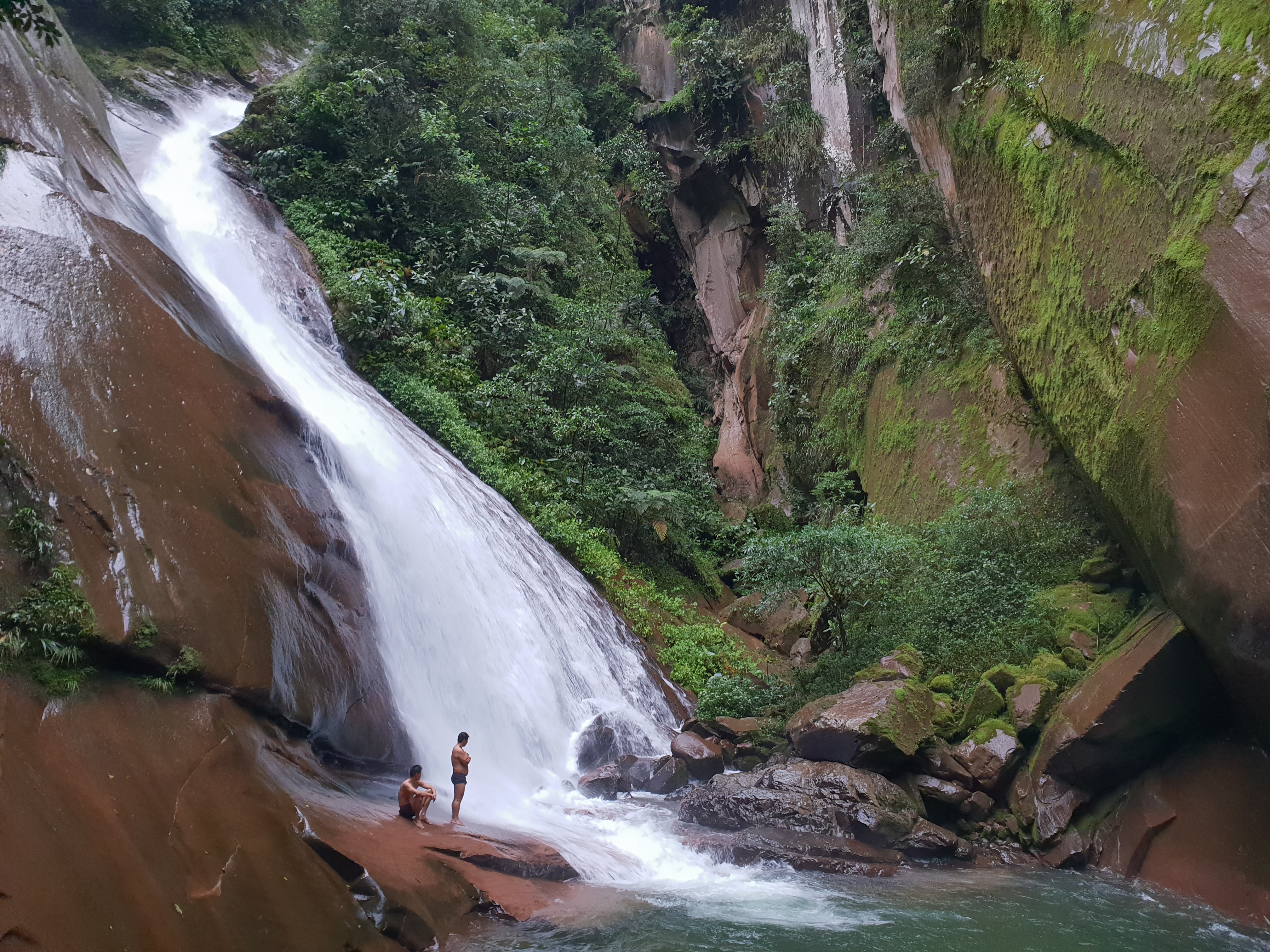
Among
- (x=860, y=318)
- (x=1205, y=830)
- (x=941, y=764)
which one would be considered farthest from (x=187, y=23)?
(x=1205, y=830)

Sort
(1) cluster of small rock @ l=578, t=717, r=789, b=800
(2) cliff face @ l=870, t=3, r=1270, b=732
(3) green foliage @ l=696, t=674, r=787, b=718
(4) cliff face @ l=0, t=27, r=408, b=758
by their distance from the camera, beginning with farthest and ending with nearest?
(3) green foliage @ l=696, t=674, r=787, b=718 < (1) cluster of small rock @ l=578, t=717, r=789, b=800 < (2) cliff face @ l=870, t=3, r=1270, b=732 < (4) cliff face @ l=0, t=27, r=408, b=758

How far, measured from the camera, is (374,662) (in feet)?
26.2

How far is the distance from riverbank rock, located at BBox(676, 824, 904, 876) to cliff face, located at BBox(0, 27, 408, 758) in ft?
10.2

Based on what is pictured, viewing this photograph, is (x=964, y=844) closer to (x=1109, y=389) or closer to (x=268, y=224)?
(x=1109, y=389)

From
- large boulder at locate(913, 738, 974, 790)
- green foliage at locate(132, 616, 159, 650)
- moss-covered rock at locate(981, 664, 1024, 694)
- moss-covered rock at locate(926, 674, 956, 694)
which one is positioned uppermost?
green foliage at locate(132, 616, 159, 650)

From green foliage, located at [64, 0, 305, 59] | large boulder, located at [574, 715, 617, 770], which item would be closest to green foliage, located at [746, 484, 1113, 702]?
large boulder, located at [574, 715, 617, 770]

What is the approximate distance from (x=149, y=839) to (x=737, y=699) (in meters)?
7.58

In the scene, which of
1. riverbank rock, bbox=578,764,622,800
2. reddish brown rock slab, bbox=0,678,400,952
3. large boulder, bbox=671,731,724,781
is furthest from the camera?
large boulder, bbox=671,731,724,781

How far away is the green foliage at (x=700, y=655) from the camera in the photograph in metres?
12.7

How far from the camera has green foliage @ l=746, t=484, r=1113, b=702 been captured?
9.39m

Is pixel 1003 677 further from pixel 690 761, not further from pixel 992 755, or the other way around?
pixel 690 761

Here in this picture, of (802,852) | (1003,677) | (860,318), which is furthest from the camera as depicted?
(860,318)

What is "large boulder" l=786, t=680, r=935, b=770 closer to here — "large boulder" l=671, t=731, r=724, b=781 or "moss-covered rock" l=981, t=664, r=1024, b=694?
"moss-covered rock" l=981, t=664, r=1024, b=694

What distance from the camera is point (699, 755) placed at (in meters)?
9.77
